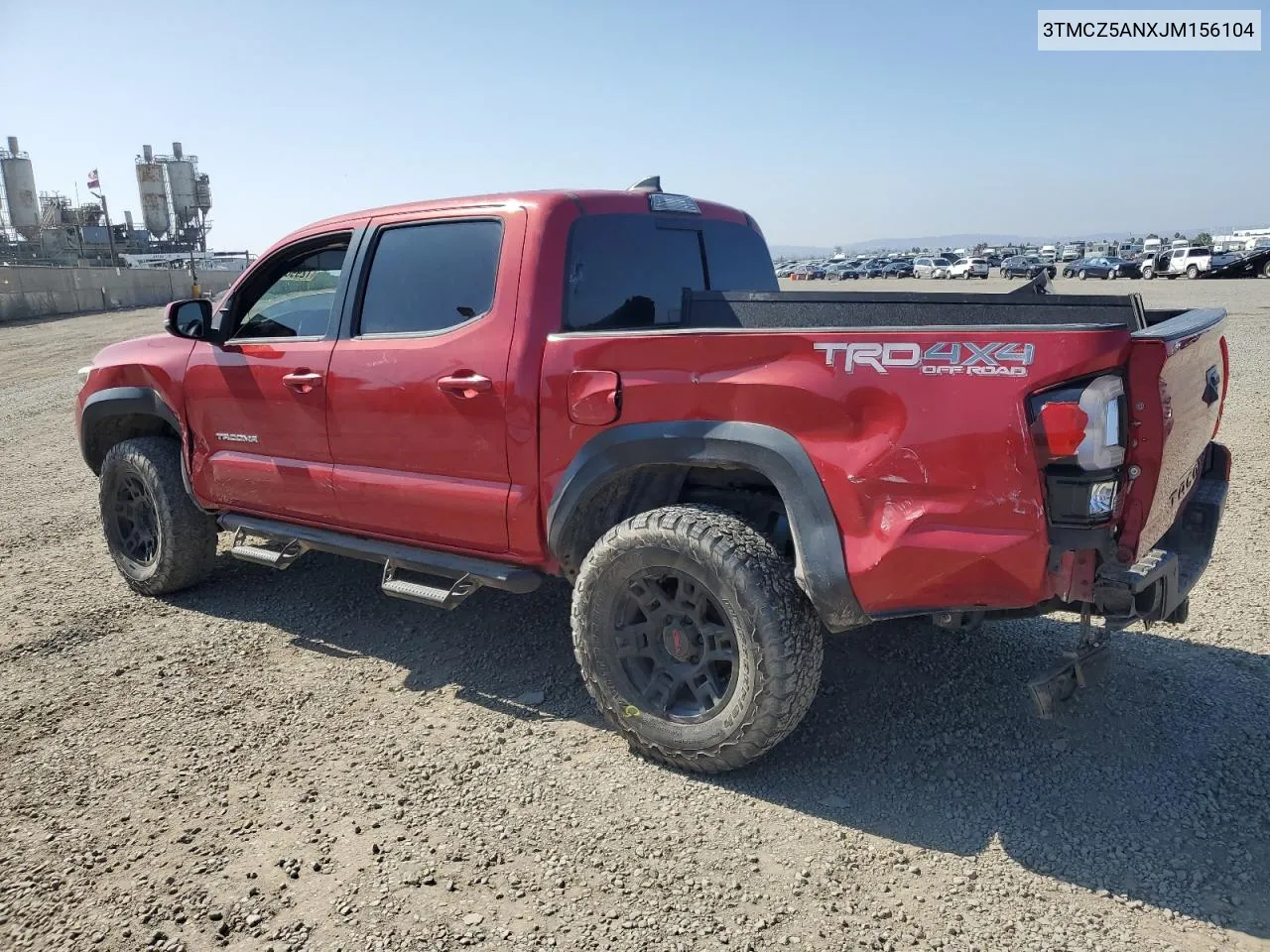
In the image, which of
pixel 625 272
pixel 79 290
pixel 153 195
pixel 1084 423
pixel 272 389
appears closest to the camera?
pixel 1084 423

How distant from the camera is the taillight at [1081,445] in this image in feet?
8.14

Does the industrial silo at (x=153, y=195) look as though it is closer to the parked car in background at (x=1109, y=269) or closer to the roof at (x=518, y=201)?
the parked car in background at (x=1109, y=269)

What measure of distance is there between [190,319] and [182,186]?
90159 millimetres

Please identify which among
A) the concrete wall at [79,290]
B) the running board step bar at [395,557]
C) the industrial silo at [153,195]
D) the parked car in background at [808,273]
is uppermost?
the industrial silo at [153,195]

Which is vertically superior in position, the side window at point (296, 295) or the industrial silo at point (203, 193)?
the industrial silo at point (203, 193)

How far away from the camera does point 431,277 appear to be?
13.0 feet

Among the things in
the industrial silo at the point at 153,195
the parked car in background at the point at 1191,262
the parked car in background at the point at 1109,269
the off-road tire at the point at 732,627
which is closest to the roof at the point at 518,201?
the off-road tire at the point at 732,627

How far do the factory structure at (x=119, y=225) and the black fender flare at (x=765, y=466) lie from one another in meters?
54.4

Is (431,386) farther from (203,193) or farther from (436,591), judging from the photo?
(203,193)

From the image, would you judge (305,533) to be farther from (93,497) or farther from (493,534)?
(93,497)

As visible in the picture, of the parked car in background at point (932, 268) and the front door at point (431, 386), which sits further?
the parked car in background at point (932, 268)

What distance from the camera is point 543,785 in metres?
3.27

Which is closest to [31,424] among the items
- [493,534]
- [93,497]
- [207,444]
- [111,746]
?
[93,497]

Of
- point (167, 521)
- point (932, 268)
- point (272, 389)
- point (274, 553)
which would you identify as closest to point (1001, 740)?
point (274, 553)
